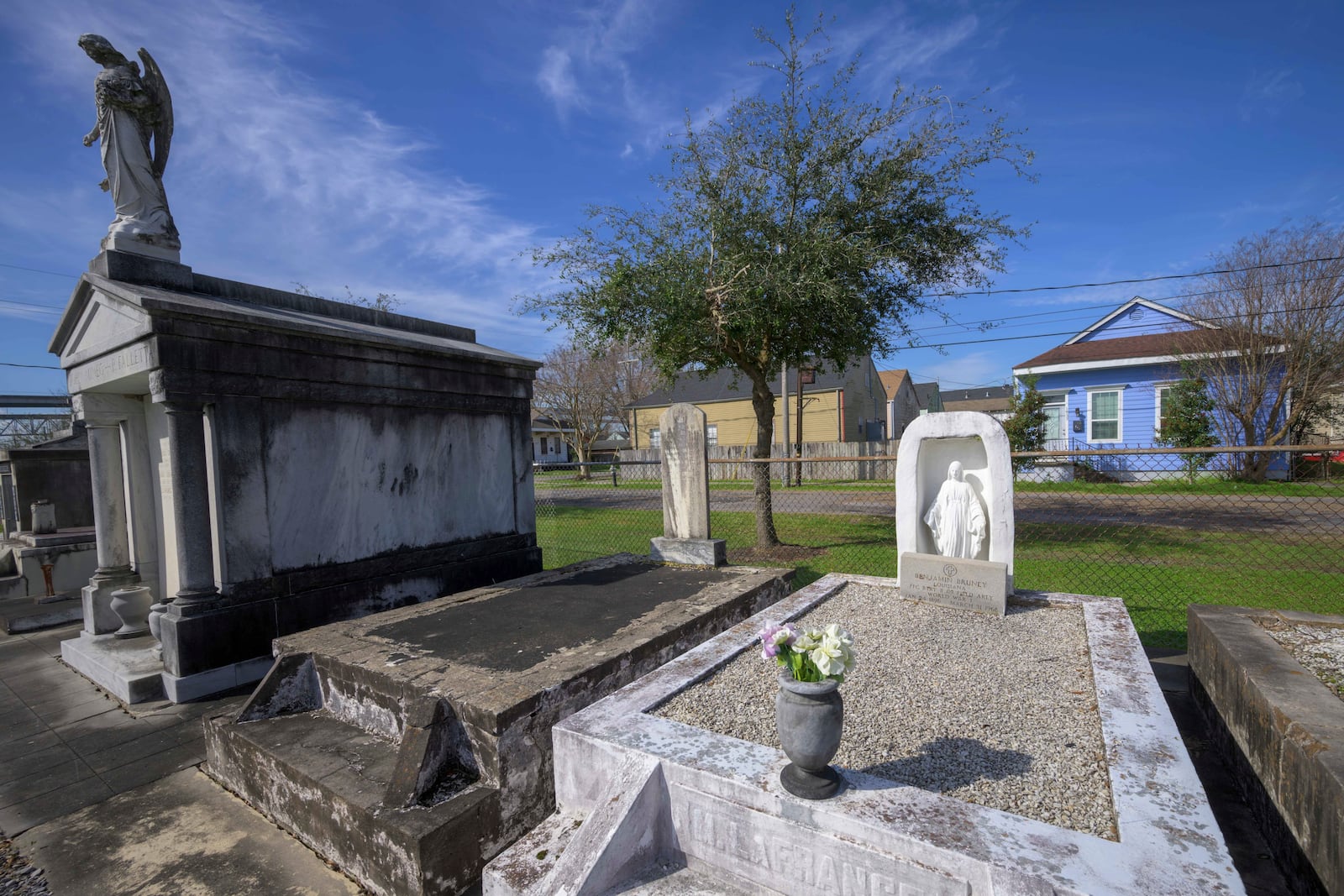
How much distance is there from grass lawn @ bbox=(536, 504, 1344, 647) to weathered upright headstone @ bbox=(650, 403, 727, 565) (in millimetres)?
1856

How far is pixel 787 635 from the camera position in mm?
2426

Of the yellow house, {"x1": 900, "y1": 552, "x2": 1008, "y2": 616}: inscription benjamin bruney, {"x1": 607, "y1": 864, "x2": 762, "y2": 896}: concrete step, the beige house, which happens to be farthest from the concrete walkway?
the beige house

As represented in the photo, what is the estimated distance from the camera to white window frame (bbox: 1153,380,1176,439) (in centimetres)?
1808

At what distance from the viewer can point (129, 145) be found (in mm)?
5297

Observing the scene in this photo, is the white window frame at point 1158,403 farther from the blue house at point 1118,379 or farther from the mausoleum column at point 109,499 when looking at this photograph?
the mausoleum column at point 109,499

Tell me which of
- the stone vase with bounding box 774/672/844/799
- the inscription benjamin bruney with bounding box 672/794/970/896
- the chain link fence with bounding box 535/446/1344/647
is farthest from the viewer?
the chain link fence with bounding box 535/446/1344/647

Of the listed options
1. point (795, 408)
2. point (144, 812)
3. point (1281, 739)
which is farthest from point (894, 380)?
point (144, 812)

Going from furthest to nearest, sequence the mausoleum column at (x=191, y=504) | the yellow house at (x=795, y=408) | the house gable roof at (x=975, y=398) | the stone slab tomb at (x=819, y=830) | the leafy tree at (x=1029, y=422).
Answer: the house gable roof at (x=975, y=398), the yellow house at (x=795, y=408), the leafy tree at (x=1029, y=422), the mausoleum column at (x=191, y=504), the stone slab tomb at (x=819, y=830)

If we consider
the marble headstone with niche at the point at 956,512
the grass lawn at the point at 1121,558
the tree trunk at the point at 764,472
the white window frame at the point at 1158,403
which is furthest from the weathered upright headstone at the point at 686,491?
the white window frame at the point at 1158,403

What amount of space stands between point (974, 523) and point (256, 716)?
5.64m

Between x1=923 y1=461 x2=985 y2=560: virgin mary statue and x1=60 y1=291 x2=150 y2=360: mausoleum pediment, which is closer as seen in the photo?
x1=60 y1=291 x2=150 y2=360: mausoleum pediment

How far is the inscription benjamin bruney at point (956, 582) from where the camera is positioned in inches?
190

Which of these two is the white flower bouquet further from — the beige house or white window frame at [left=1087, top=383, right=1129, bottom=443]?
the beige house

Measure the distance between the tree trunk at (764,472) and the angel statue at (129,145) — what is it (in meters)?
7.55
